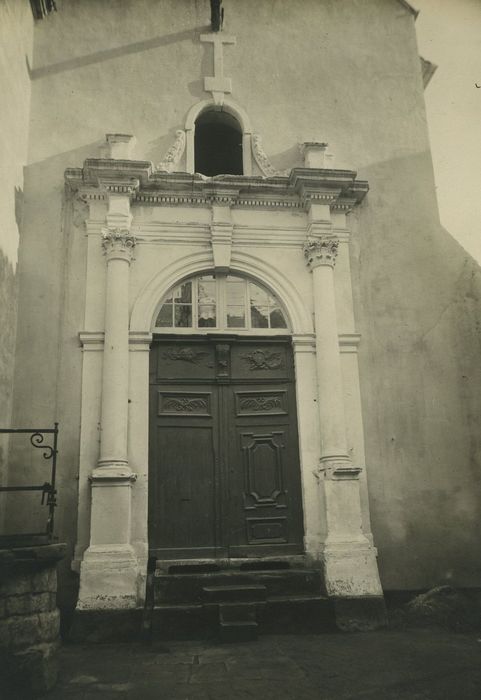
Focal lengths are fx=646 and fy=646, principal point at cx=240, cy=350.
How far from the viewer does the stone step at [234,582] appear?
627 centimetres

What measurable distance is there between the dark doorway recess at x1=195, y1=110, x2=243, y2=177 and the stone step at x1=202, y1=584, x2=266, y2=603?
5.68 m

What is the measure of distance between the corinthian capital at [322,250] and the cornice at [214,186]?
20.6 inches

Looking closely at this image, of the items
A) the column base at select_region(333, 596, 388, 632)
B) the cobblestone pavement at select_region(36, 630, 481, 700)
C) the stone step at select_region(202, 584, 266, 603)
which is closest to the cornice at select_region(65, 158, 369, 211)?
the stone step at select_region(202, 584, 266, 603)

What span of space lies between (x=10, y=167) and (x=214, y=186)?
236 centimetres

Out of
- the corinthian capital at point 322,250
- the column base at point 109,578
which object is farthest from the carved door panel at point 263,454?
the column base at point 109,578

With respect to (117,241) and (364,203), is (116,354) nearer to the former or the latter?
(117,241)

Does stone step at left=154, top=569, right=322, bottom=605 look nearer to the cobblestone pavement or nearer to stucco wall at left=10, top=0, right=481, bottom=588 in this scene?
the cobblestone pavement

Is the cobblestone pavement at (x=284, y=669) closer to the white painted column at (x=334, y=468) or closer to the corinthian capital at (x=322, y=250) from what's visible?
the white painted column at (x=334, y=468)

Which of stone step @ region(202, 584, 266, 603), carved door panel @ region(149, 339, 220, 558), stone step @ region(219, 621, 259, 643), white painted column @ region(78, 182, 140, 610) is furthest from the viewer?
carved door panel @ region(149, 339, 220, 558)

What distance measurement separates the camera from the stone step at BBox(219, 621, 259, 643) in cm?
576

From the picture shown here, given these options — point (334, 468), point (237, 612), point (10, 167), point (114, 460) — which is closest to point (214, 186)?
point (10, 167)

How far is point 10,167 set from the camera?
7.35 meters

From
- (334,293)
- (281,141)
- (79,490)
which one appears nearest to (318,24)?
(281,141)

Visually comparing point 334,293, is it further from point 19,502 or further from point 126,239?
point 19,502
